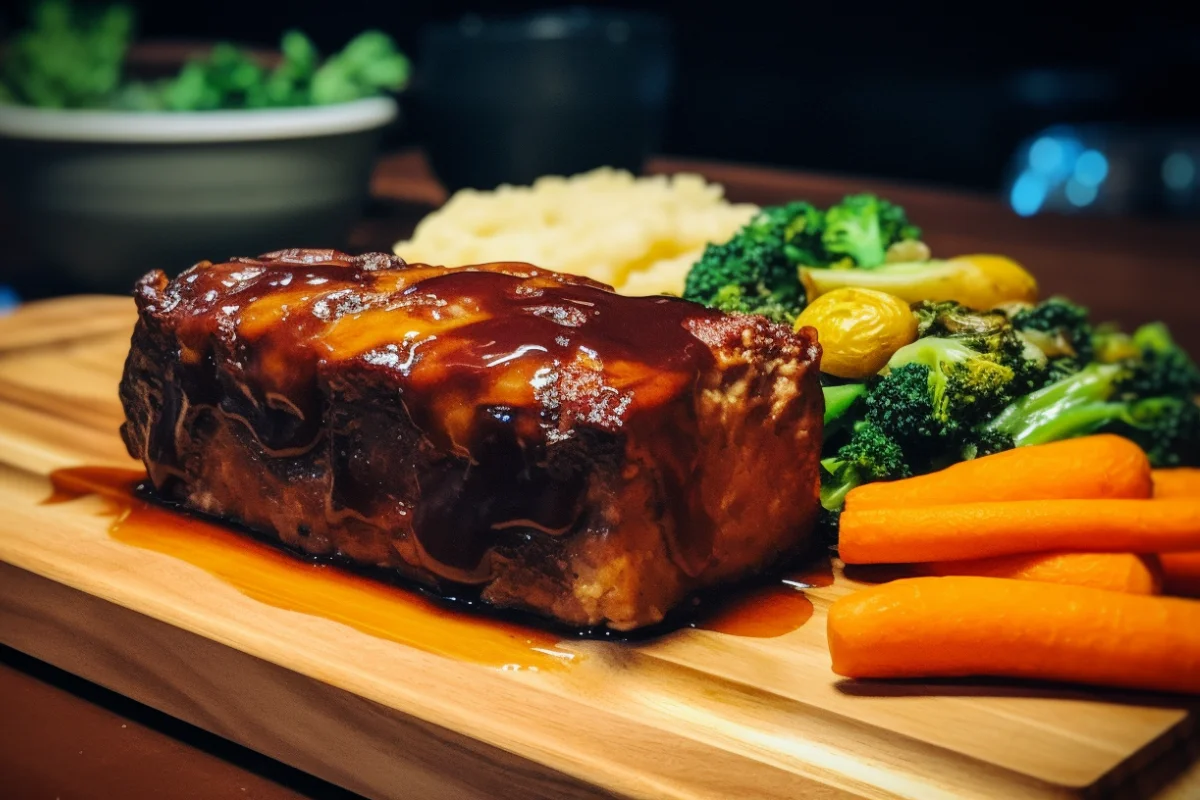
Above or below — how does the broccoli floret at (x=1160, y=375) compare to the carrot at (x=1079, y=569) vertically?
above

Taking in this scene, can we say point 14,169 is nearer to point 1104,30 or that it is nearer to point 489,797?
point 489,797

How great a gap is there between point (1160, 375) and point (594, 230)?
6.01ft

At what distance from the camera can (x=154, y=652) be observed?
8.00 feet

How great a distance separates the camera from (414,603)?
256cm

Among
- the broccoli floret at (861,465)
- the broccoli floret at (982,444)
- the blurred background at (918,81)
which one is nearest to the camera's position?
the broccoli floret at (861,465)

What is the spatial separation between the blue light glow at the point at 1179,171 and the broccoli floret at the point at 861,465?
796 centimetres

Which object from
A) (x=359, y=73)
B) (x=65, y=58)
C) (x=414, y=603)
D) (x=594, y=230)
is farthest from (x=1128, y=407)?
(x=65, y=58)

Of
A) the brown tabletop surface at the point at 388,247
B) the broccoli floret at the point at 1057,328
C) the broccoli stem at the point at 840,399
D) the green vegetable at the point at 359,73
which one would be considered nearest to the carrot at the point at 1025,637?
the broccoli stem at the point at 840,399

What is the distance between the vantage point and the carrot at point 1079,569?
2.53m

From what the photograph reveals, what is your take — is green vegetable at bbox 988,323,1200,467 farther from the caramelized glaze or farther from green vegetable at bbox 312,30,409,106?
green vegetable at bbox 312,30,409,106

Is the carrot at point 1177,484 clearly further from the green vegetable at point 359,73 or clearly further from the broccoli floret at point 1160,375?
the green vegetable at point 359,73

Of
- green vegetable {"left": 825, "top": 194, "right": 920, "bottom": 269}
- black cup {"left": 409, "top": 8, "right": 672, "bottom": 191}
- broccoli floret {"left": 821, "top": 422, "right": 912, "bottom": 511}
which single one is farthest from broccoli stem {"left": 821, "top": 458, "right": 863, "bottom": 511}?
black cup {"left": 409, "top": 8, "right": 672, "bottom": 191}

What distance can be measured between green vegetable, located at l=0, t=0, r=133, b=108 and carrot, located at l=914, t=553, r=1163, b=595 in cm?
409

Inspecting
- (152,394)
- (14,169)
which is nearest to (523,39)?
(14,169)
